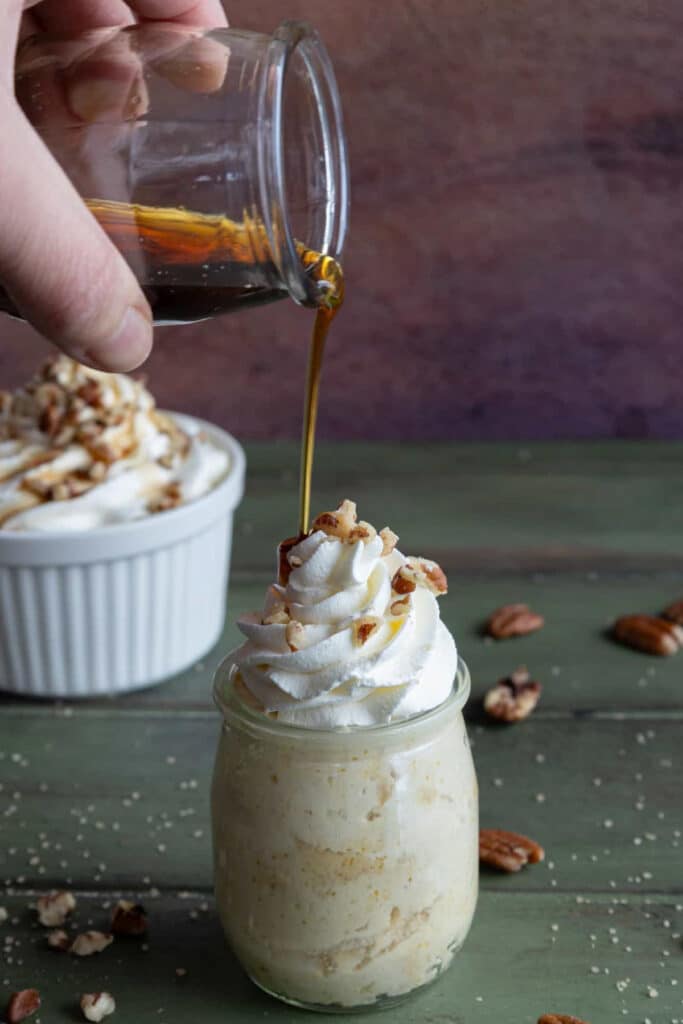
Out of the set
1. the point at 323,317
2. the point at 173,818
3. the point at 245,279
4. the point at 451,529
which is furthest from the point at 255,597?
the point at 245,279

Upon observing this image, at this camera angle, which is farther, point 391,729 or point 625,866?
point 625,866

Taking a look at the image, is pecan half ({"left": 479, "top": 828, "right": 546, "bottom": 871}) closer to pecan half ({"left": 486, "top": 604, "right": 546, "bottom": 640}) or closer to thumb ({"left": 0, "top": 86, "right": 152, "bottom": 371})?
pecan half ({"left": 486, "top": 604, "right": 546, "bottom": 640})

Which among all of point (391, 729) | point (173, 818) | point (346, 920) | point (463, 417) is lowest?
point (463, 417)

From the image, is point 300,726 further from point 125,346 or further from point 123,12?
point 123,12

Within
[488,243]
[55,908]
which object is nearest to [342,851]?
[55,908]

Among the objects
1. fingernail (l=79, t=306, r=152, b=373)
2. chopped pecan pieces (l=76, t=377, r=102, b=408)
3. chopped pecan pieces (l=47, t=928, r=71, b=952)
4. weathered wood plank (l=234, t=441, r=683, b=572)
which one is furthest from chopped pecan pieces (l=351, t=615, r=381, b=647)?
weathered wood plank (l=234, t=441, r=683, b=572)

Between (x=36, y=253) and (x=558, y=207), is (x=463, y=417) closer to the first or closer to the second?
(x=558, y=207)

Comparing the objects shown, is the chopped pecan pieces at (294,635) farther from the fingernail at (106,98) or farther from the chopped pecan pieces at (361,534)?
the fingernail at (106,98)
